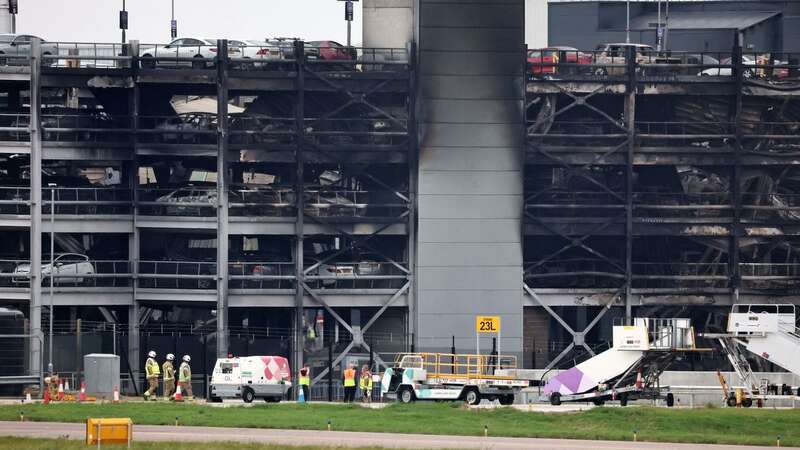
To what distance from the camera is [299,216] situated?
301ft

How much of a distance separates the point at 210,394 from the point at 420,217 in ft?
64.4

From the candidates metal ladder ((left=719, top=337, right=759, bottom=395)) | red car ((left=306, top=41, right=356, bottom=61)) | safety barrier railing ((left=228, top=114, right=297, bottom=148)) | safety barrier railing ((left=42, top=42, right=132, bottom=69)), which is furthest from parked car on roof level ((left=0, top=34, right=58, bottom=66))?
metal ladder ((left=719, top=337, right=759, bottom=395))

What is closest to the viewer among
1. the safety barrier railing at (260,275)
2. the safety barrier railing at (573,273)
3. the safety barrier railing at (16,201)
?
the safety barrier railing at (16,201)

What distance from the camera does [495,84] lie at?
90.7 m

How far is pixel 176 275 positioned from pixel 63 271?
5.89 m

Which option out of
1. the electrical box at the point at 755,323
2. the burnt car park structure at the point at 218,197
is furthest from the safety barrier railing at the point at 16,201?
the electrical box at the point at 755,323

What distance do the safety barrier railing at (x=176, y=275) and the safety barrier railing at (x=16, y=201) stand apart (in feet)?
21.7

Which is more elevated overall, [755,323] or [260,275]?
[260,275]

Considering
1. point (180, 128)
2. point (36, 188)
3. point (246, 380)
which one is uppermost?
point (180, 128)

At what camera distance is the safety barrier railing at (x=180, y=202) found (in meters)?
91.5

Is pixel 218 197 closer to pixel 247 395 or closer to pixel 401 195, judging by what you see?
pixel 401 195

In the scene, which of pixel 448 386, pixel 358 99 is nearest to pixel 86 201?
pixel 358 99

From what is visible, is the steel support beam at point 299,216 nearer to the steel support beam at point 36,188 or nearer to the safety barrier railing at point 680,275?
the steel support beam at point 36,188

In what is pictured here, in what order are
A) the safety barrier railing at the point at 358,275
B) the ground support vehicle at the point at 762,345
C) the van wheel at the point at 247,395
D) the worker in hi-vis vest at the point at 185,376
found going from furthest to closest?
the safety barrier railing at the point at 358,275 → the ground support vehicle at the point at 762,345 → the worker in hi-vis vest at the point at 185,376 → the van wheel at the point at 247,395
